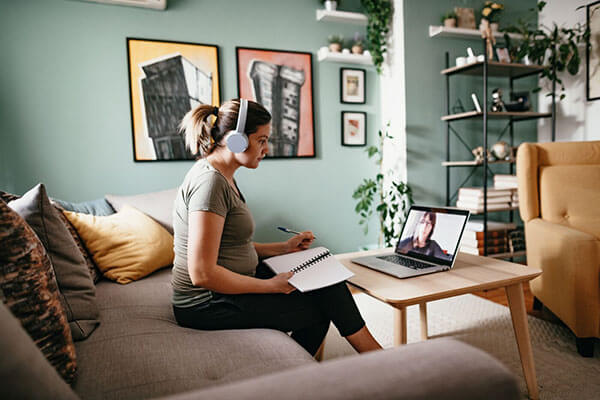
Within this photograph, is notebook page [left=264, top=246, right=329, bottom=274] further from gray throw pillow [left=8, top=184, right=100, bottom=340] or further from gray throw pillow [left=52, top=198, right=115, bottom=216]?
gray throw pillow [left=52, top=198, right=115, bottom=216]

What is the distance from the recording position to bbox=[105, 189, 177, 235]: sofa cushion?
207 centimetres

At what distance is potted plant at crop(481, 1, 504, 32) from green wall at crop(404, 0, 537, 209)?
14cm

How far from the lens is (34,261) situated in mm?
764

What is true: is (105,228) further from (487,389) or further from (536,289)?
(536,289)

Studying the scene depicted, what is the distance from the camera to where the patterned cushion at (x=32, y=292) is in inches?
27.4

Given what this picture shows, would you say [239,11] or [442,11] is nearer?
[239,11]

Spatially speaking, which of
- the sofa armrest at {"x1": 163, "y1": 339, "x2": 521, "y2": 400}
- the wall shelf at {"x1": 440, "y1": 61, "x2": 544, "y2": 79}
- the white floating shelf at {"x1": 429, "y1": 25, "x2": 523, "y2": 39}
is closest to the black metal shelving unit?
the wall shelf at {"x1": 440, "y1": 61, "x2": 544, "y2": 79}

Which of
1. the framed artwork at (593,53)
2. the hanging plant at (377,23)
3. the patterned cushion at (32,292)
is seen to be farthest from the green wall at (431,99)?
the patterned cushion at (32,292)

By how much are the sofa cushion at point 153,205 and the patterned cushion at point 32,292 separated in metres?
1.25

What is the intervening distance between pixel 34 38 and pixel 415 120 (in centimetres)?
273

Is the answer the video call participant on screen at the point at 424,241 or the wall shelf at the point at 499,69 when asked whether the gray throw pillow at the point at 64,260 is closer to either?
the video call participant on screen at the point at 424,241

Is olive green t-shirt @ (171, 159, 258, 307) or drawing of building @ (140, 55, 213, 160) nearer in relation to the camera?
olive green t-shirt @ (171, 159, 258, 307)

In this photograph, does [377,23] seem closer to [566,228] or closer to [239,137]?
[566,228]

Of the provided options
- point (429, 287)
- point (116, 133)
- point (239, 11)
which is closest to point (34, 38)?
point (116, 133)
